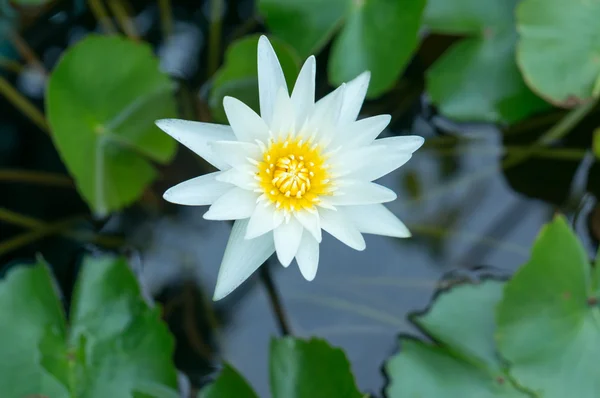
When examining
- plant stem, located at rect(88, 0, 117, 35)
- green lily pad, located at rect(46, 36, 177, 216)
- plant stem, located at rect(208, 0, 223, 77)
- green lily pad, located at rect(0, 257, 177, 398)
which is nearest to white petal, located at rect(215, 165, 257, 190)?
green lily pad, located at rect(0, 257, 177, 398)

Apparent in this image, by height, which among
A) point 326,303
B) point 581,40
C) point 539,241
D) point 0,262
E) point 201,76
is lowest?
point 326,303

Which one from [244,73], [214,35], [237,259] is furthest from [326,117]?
[214,35]

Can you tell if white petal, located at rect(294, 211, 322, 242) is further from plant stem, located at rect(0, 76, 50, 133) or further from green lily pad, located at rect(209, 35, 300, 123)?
plant stem, located at rect(0, 76, 50, 133)

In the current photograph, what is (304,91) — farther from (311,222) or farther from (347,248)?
(347,248)

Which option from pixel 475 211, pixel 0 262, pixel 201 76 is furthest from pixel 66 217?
pixel 475 211

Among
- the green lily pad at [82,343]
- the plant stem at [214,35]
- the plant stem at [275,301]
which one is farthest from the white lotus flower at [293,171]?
the plant stem at [214,35]

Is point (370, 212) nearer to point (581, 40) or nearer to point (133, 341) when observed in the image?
point (133, 341)
